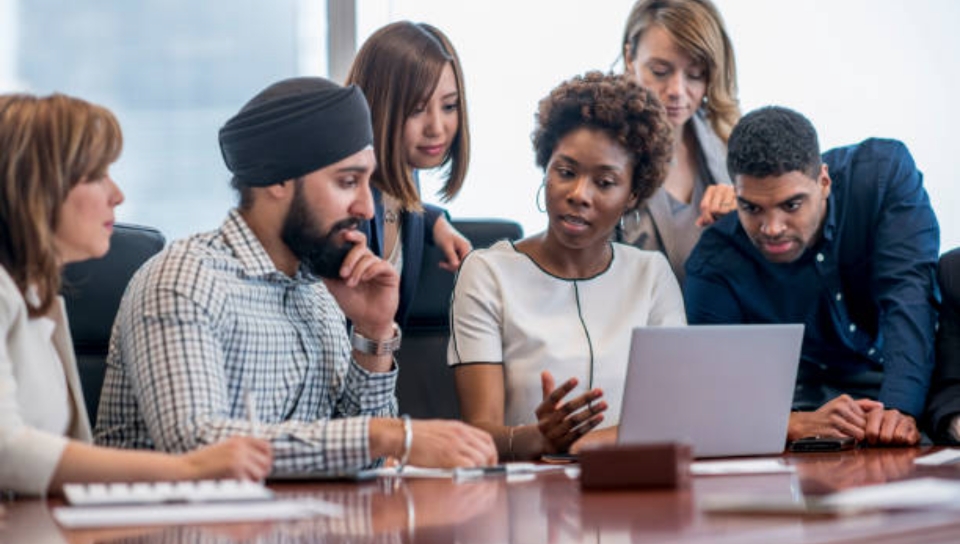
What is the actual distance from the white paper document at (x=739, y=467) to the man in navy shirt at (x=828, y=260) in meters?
0.68

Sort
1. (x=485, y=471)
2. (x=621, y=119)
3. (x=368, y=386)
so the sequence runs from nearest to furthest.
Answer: (x=485, y=471) < (x=368, y=386) < (x=621, y=119)

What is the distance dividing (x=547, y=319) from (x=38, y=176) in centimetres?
126

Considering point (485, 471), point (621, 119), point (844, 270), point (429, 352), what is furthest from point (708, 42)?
point (485, 471)

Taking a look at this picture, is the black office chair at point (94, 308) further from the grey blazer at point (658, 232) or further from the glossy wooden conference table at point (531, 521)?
the grey blazer at point (658, 232)

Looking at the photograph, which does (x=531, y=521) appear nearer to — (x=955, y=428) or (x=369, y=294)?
(x=369, y=294)

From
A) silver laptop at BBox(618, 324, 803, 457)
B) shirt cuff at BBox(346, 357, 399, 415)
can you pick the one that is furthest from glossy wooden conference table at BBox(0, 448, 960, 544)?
shirt cuff at BBox(346, 357, 399, 415)

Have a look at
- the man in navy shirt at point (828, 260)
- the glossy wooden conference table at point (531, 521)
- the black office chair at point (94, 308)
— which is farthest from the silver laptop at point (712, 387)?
the black office chair at point (94, 308)

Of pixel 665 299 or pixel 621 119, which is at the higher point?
pixel 621 119

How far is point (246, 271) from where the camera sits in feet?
6.82

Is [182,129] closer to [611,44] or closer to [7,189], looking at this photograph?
[611,44]

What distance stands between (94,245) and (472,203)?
7.86 feet

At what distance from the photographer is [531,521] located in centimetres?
143

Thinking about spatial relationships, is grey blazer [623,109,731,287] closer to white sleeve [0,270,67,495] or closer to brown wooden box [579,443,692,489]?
brown wooden box [579,443,692,489]

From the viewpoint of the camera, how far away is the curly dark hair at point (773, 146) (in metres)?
2.70
